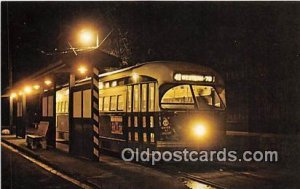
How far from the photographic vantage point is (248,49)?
18969 millimetres

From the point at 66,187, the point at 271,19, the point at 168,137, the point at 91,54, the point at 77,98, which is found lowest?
the point at 66,187

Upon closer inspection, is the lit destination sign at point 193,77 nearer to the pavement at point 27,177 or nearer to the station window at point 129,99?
the station window at point 129,99

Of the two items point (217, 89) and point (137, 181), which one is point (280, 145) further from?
point (137, 181)

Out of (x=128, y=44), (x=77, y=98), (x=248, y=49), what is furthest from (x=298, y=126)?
(x=128, y=44)

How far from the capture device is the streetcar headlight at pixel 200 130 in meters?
13.2

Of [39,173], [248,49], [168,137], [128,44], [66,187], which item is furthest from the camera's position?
[128,44]

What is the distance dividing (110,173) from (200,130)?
11.5 feet

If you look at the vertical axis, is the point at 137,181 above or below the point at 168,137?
below

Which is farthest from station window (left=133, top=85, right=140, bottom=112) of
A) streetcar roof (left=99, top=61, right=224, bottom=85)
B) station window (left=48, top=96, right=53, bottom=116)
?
station window (left=48, top=96, right=53, bottom=116)

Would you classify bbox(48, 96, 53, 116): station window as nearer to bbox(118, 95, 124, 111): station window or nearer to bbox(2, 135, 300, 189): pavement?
bbox(2, 135, 300, 189): pavement

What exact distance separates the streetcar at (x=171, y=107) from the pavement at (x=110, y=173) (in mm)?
1171

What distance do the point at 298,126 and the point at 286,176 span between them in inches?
234

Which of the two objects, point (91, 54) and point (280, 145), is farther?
point (280, 145)

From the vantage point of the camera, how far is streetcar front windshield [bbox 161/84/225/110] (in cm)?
1315
